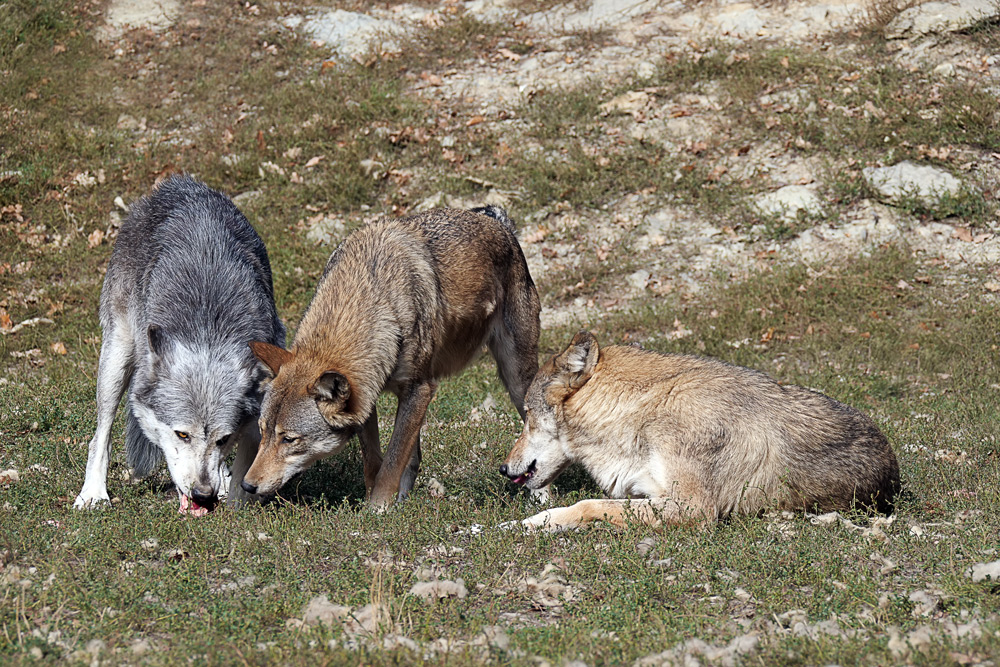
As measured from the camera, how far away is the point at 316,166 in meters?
14.6

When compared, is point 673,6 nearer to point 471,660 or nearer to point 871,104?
point 871,104

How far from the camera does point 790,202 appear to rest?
510 inches

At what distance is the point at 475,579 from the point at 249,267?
11.7ft

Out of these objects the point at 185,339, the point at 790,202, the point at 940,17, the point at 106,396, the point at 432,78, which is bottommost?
the point at 790,202

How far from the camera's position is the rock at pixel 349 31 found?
57.3ft

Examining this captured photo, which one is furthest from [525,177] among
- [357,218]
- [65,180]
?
[65,180]

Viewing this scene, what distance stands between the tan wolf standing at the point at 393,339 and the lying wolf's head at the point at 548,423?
784 mm

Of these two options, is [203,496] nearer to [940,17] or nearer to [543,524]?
[543,524]

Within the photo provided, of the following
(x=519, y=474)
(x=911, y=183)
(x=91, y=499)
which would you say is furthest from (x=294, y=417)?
(x=911, y=183)

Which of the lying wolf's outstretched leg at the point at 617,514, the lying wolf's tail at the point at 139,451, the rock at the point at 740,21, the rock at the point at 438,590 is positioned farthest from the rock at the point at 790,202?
the rock at the point at 438,590

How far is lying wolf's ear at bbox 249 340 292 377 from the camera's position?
235 inches

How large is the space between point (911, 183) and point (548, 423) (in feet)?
28.5

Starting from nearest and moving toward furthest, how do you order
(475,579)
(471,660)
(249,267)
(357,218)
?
(471,660) → (475,579) → (249,267) → (357,218)

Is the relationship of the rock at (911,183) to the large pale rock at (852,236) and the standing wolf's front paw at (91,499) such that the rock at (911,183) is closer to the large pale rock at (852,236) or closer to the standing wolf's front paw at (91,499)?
the large pale rock at (852,236)
